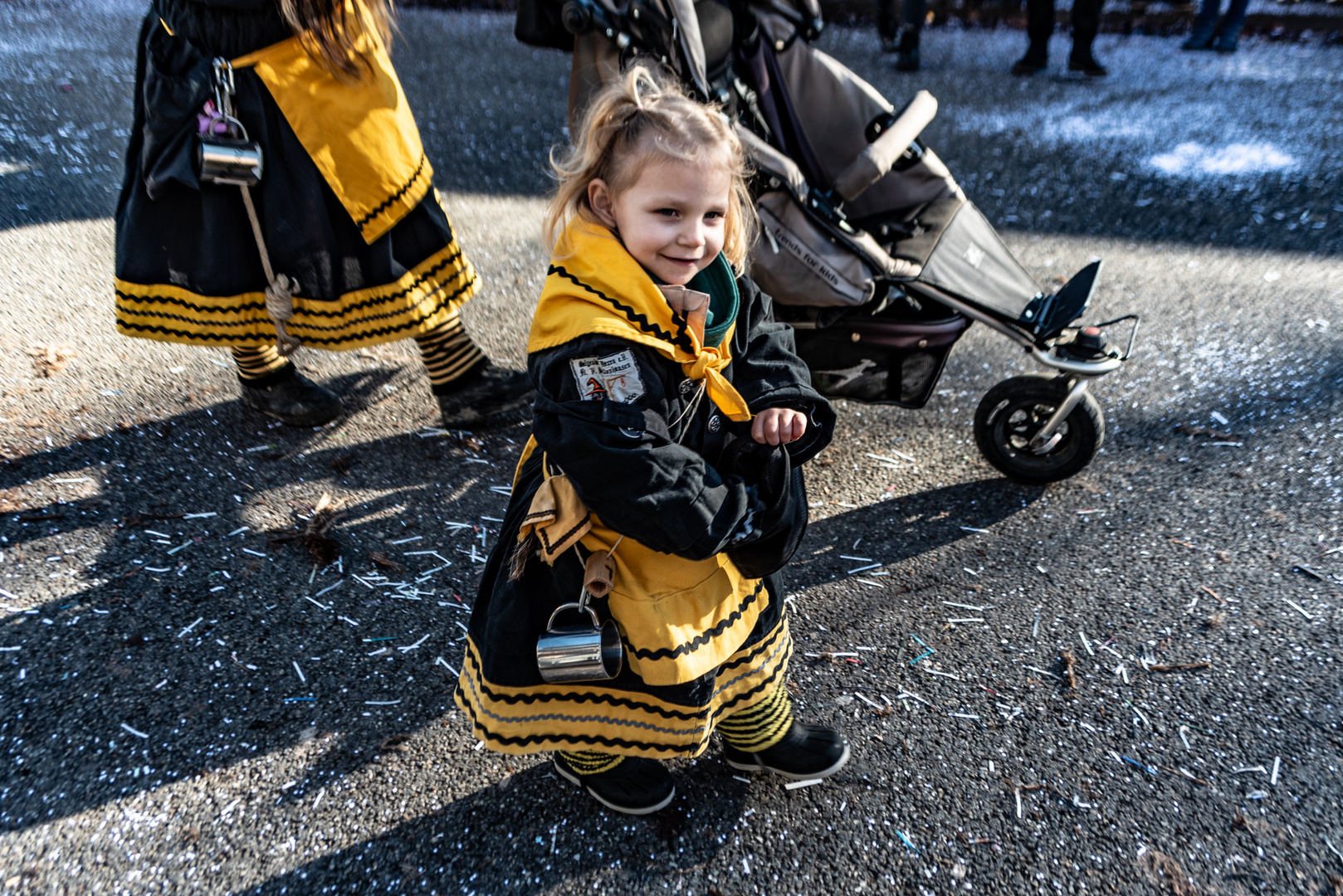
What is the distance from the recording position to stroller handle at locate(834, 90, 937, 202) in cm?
239

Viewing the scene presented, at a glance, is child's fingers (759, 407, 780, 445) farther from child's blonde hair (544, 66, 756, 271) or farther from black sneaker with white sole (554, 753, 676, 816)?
black sneaker with white sole (554, 753, 676, 816)

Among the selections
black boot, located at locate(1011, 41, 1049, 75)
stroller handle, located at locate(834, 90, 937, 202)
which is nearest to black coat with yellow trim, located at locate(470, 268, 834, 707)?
stroller handle, located at locate(834, 90, 937, 202)

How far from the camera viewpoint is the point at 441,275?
2.64 meters

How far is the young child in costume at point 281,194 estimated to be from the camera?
7.42 ft

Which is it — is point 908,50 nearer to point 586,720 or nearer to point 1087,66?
point 1087,66

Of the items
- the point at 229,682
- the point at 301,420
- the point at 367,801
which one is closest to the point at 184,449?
the point at 301,420

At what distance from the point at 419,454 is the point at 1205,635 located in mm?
2447

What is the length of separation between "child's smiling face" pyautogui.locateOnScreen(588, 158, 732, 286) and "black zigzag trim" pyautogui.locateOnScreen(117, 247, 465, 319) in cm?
128

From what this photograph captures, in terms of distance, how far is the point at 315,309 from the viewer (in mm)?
2510

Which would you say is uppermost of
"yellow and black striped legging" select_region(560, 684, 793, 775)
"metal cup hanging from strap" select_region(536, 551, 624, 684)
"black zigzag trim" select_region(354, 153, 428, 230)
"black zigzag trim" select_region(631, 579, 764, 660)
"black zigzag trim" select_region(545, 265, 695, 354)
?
"black zigzag trim" select_region(545, 265, 695, 354)

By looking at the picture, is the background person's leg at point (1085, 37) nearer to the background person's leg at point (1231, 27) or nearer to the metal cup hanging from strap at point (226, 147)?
the background person's leg at point (1231, 27)

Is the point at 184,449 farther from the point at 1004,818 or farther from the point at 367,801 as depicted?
the point at 1004,818

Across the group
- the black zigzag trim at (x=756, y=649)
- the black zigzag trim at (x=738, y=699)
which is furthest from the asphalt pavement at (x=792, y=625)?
the black zigzag trim at (x=756, y=649)

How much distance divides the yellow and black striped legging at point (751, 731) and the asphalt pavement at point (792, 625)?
0.39ft
